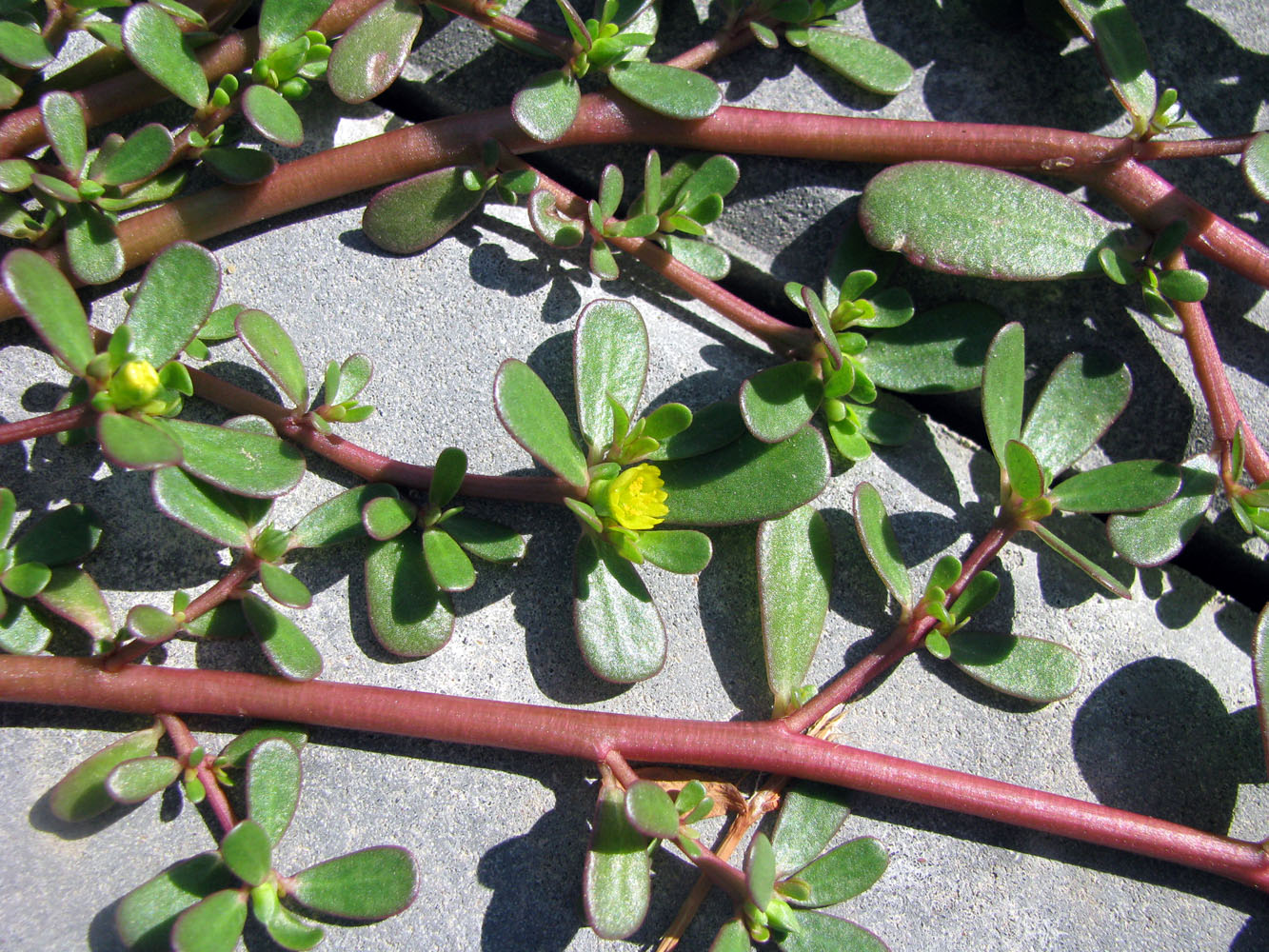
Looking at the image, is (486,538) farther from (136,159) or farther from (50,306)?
(136,159)

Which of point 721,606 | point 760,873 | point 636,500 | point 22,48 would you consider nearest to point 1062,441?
point 721,606

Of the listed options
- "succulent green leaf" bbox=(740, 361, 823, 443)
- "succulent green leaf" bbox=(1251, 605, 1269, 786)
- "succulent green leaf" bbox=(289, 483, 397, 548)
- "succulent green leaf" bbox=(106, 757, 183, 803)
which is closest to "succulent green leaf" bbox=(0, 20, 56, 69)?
"succulent green leaf" bbox=(289, 483, 397, 548)

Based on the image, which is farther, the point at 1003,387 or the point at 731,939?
the point at 1003,387

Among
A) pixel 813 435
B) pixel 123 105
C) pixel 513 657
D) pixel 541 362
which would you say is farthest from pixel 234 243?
pixel 813 435

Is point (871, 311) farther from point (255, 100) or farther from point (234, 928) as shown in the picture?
point (234, 928)

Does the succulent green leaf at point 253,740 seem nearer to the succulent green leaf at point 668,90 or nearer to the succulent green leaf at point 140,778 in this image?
the succulent green leaf at point 140,778

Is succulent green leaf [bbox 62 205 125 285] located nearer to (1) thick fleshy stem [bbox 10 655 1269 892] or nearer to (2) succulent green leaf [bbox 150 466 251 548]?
(2) succulent green leaf [bbox 150 466 251 548]

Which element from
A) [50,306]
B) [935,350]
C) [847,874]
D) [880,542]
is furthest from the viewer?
[935,350]
